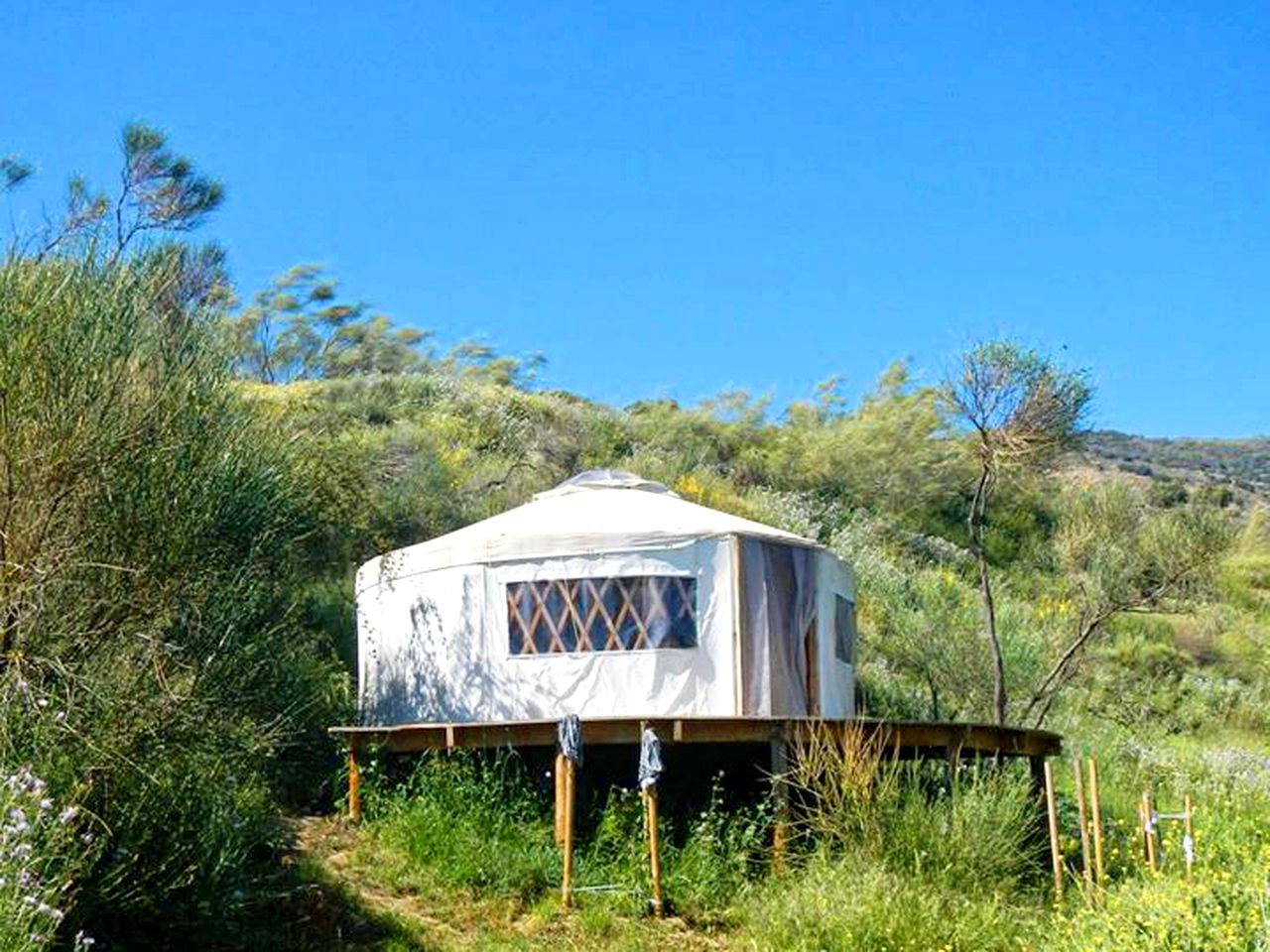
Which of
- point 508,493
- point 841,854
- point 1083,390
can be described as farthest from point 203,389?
point 508,493

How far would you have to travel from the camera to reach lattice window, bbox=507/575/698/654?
1127cm

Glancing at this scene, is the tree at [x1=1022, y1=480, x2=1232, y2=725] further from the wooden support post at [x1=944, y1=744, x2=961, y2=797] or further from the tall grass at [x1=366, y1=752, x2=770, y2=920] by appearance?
the tall grass at [x1=366, y1=752, x2=770, y2=920]

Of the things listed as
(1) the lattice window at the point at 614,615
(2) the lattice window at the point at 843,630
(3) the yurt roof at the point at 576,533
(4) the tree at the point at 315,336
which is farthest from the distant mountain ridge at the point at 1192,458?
(1) the lattice window at the point at 614,615

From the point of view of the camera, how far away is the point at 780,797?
9812 mm

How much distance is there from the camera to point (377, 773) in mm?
10773

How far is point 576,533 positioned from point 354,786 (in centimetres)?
222

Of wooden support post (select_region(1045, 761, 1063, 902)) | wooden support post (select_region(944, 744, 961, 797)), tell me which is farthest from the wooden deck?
wooden support post (select_region(1045, 761, 1063, 902))

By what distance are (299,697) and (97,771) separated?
396cm

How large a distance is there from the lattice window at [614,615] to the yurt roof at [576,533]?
0.25 m

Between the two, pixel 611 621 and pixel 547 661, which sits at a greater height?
pixel 611 621

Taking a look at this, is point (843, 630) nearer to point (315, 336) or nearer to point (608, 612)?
point (608, 612)

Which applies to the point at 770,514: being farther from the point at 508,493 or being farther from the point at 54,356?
the point at 54,356

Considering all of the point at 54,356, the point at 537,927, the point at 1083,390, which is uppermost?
the point at 1083,390

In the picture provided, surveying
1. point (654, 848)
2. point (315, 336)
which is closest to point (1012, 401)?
point (654, 848)
